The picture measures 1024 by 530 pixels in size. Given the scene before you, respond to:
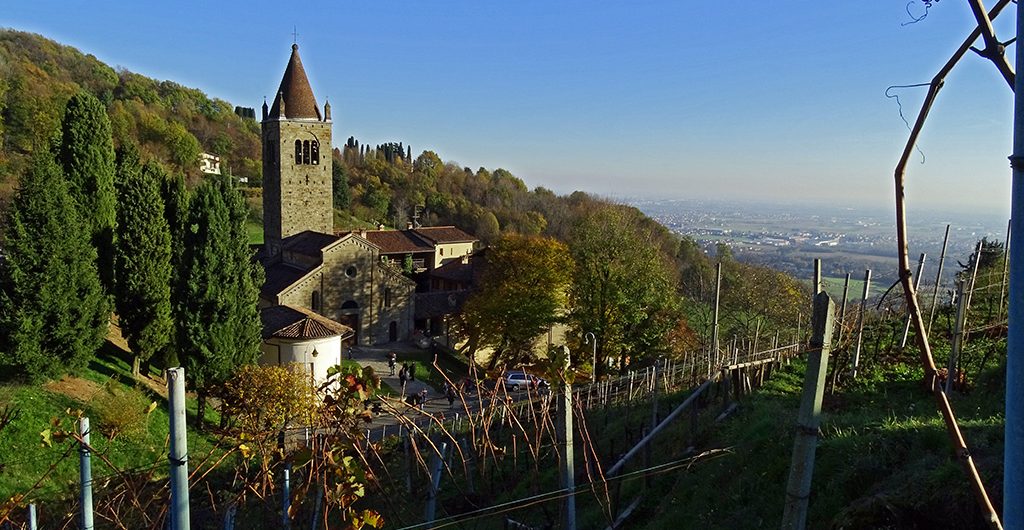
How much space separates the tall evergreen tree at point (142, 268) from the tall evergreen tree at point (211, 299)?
5.35ft

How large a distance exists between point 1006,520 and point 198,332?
61.2 ft

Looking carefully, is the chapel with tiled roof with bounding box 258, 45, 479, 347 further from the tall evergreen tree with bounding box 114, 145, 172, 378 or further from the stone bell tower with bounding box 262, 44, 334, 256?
the tall evergreen tree with bounding box 114, 145, 172, 378

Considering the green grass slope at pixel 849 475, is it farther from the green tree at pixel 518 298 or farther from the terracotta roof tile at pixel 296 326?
the green tree at pixel 518 298

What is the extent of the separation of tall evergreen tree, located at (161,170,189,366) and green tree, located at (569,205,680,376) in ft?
42.7

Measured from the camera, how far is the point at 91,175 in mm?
19297

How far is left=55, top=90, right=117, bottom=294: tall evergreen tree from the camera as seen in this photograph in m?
19.1

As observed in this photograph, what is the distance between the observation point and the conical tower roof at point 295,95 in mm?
37438

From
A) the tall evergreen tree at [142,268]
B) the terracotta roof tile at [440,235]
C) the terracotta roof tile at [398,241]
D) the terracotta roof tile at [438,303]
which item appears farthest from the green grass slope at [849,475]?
the terracotta roof tile at [440,235]

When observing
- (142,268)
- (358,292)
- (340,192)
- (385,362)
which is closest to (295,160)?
(358,292)

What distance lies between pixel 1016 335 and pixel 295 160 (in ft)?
130

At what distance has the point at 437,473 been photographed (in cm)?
536

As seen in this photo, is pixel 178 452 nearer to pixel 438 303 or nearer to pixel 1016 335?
pixel 1016 335

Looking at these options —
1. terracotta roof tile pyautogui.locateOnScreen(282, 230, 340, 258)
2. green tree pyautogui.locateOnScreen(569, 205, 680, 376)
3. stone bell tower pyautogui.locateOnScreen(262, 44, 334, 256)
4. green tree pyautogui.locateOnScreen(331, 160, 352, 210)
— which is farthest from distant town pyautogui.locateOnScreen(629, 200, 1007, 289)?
green tree pyautogui.locateOnScreen(331, 160, 352, 210)

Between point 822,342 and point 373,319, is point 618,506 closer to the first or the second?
point 822,342
